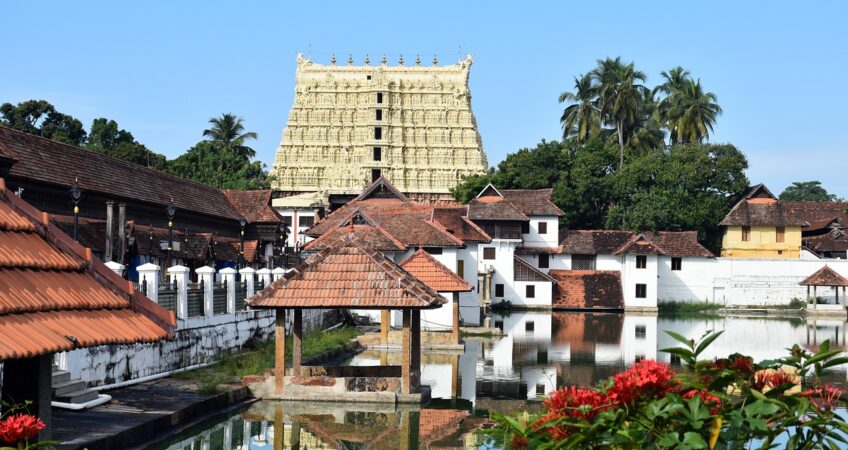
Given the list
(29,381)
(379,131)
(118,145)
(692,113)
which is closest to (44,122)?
(118,145)

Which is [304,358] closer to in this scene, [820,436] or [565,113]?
[820,436]

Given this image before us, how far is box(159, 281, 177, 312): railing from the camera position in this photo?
19703 millimetres

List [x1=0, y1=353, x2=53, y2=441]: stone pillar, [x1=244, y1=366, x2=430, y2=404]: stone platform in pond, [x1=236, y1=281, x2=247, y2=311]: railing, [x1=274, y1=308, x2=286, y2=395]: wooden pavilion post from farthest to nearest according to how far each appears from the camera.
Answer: [x1=236, y1=281, x2=247, y2=311]: railing
[x1=274, y1=308, x2=286, y2=395]: wooden pavilion post
[x1=244, y1=366, x2=430, y2=404]: stone platform in pond
[x1=0, y1=353, x2=53, y2=441]: stone pillar

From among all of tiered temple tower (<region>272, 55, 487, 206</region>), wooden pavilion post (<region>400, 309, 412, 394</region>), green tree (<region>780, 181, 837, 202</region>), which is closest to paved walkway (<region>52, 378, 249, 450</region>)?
wooden pavilion post (<region>400, 309, 412, 394</region>)

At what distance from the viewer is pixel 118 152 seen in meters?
68.7

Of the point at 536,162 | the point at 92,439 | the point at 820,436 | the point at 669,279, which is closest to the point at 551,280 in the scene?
the point at 669,279

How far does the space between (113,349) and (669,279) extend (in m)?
46.6

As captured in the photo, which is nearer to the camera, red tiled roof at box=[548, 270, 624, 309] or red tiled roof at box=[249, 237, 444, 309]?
red tiled roof at box=[249, 237, 444, 309]

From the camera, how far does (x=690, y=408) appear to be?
185 inches

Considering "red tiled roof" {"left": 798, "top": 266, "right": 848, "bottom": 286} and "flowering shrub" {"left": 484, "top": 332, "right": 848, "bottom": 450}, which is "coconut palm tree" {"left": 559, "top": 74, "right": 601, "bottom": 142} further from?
"flowering shrub" {"left": 484, "top": 332, "right": 848, "bottom": 450}

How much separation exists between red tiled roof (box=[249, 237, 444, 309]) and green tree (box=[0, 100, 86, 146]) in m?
51.4

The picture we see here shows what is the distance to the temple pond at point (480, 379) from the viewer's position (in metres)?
15.8

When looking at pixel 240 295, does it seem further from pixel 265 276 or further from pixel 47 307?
pixel 47 307

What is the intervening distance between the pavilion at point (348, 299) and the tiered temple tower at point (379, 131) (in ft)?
208
